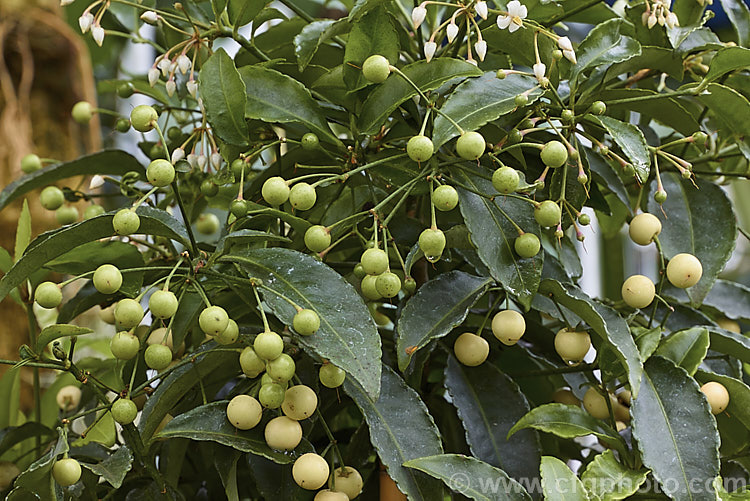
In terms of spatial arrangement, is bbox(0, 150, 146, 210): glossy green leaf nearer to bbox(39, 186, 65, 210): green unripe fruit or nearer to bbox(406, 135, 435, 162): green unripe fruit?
bbox(39, 186, 65, 210): green unripe fruit

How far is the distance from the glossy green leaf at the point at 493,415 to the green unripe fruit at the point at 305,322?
0.51 feet

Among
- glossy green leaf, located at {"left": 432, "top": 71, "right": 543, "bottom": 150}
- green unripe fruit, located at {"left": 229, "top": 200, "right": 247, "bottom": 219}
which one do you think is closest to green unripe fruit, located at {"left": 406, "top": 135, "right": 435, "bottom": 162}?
glossy green leaf, located at {"left": 432, "top": 71, "right": 543, "bottom": 150}

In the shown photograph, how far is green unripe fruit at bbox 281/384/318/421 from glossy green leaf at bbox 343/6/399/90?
20 cm

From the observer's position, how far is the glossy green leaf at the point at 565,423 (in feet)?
1.64

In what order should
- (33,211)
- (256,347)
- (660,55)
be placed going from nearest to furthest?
1. (256,347)
2. (660,55)
3. (33,211)

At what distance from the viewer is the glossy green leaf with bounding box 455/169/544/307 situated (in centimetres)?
49

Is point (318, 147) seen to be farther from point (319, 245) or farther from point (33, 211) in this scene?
point (33, 211)

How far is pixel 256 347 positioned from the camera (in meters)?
0.43

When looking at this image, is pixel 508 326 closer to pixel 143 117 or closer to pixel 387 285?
pixel 387 285

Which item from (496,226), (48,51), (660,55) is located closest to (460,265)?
(496,226)

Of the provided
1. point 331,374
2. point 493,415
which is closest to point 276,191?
point 331,374

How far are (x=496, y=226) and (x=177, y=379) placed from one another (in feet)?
0.78

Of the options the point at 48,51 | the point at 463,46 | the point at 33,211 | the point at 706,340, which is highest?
Answer: the point at 463,46

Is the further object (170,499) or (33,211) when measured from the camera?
(33,211)
